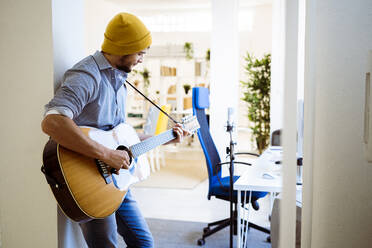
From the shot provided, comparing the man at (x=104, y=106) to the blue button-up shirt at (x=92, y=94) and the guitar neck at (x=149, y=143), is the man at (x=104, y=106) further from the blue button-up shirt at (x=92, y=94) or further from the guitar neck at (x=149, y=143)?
the guitar neck at (x=149, y=143)

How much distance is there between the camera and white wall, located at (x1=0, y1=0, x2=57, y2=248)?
1.74m

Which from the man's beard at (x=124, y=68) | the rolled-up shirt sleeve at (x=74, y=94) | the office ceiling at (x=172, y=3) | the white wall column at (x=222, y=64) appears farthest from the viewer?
the office ceiling at (x=172, y=3)

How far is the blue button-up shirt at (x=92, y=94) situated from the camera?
4.52 ft

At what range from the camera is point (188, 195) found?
4379 millimetres

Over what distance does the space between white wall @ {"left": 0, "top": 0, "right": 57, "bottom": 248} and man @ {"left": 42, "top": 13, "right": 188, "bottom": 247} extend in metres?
0.31

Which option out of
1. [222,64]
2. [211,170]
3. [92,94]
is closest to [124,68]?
[92,94]

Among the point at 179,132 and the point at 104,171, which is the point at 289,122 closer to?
the point at 104,171

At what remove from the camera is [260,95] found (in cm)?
554

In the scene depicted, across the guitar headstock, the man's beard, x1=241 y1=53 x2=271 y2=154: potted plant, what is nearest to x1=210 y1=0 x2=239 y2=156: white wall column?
x1=241 y1=53 x2=271 y2=154: potted plant

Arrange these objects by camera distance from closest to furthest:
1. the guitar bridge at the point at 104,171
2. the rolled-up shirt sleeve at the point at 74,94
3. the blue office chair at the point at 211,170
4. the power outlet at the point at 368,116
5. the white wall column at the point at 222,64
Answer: the power outlet at the point at 368,116
the rolled-up shirt sleeve at the point at 74,94
the guitar bridge at the point at 104,171
the blue office chair at the point at 211,170
the white wall column at the point at 222,64

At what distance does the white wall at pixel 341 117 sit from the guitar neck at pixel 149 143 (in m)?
0.87

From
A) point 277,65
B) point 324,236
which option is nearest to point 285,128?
point 324,236

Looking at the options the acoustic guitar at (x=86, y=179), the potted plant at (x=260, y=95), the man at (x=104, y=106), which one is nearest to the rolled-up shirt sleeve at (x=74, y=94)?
the man at (x=104, y=106)

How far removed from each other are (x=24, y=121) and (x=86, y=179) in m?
0.57
